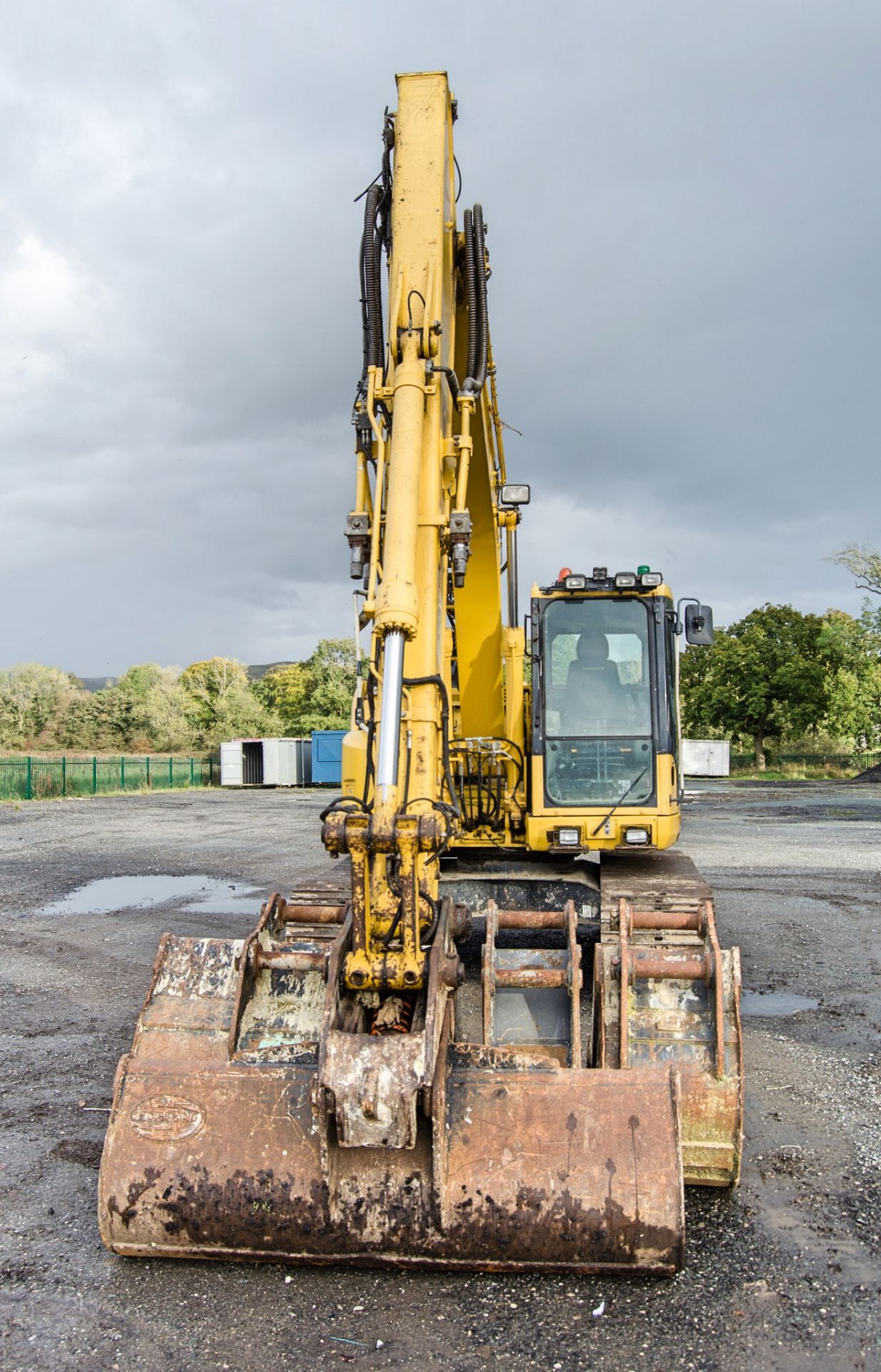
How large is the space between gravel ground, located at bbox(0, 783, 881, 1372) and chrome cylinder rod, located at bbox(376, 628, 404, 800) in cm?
181

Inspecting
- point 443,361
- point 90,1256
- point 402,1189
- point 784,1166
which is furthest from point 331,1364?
point 443,361

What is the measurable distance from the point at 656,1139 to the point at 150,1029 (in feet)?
7.32

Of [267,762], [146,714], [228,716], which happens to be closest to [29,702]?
[146,714]

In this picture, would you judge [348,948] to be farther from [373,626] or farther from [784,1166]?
[784,1166]

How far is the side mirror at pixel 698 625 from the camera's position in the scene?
686 centimetres

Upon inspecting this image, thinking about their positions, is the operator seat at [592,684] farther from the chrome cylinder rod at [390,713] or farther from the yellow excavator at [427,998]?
the chrome cylinder rod at [390,713]

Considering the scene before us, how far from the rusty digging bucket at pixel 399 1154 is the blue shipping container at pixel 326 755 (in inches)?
1399

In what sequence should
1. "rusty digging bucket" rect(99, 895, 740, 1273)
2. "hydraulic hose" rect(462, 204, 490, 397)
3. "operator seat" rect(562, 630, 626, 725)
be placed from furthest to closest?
1. "operator seat" rect(562, 630, 626, 725)
2. "hydraulic hose" rect(462, 204, 490, 397)
3. "rusty digging bucket" rect(99, 895, 740, 1273)

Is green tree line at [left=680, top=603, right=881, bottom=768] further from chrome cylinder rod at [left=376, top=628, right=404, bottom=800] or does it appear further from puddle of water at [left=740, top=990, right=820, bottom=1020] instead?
chrome cylinder rod at [left=376, top=628, right=404, bottom=800]

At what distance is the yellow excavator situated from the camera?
3639 mm

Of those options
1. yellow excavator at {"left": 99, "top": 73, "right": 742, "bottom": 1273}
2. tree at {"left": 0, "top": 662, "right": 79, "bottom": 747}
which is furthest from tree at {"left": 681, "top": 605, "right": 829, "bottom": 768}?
yellow excavator at {"left": 99, "top": 73, "right": 742, "bottom": 1273}

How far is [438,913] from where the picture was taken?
4.24 m

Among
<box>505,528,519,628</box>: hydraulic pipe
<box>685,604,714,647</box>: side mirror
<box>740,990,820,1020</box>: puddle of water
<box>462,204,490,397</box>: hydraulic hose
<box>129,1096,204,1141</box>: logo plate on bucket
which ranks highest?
<box>462,204,490,397</box>: hydraulic hose

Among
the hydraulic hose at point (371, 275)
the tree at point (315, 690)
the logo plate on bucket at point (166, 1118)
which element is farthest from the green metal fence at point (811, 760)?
the logo plate on bucket at point (166, 1118)
